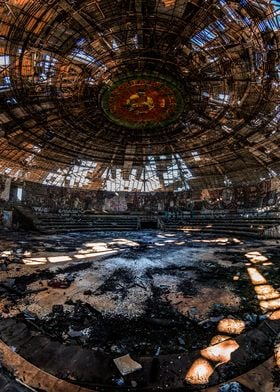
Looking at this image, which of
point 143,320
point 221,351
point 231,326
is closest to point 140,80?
point 143,320

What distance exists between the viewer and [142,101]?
14.8m

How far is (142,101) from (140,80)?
173 centimetres

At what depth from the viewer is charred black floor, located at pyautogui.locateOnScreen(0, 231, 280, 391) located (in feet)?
10.6

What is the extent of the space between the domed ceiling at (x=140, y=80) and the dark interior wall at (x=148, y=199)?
217 centimetres

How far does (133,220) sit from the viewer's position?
28375 mm

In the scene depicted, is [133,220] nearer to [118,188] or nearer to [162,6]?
[118,188]

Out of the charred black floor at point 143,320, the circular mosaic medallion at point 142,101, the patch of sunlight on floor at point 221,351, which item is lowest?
the charred black floor at point 143,320

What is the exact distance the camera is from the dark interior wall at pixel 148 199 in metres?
24.2

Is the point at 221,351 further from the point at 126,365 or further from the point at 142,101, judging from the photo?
the point at 142,101

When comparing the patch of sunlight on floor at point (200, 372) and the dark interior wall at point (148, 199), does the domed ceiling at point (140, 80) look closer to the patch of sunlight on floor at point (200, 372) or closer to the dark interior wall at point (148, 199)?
the dark interior wall at point (148, 199)

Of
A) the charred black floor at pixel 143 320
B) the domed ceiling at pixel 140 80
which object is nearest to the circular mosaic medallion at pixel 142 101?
the domed ceiling at pixel 140 80

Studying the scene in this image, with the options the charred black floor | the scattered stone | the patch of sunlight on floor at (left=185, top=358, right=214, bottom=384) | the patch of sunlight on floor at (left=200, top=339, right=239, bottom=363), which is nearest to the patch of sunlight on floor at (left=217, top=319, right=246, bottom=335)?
the charred black floor


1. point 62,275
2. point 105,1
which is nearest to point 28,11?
point 105,1

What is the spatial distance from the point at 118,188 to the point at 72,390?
28.7 m
